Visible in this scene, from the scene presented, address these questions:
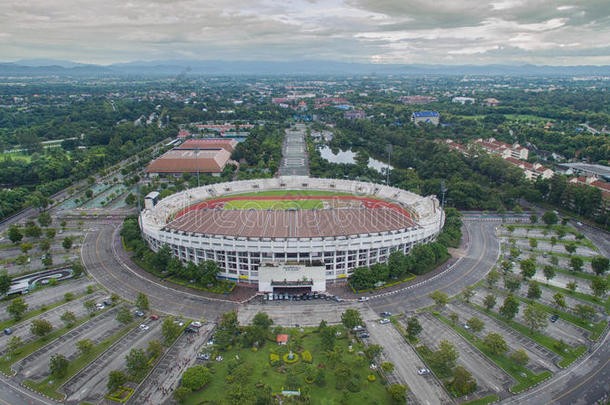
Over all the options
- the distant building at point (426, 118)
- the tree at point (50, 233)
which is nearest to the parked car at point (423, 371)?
the tree at point (50, 233)

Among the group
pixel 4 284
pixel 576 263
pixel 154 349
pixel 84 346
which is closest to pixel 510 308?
pixel 576 263

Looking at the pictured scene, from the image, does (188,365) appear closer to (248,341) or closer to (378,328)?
(248,341)

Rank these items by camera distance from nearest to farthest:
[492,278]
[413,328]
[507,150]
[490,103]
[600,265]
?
1. [413,328]
2. [492,278]
3. [600,265]
4. [507,150]
5. [490,103]

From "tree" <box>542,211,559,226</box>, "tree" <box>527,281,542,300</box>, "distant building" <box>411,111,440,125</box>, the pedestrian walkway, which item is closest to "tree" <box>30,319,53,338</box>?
"tree" <box>527,281,542,300</box>

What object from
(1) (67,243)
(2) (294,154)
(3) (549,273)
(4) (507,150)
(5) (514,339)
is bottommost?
(5) (514,339)

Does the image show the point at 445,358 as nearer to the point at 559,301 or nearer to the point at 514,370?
the point at 514,370

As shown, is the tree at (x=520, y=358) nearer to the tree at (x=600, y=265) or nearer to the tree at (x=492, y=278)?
the tree at (x=492, y=278)

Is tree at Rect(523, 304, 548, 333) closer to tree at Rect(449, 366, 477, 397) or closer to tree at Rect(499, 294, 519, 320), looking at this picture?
tree at Rect(499, 294, 519, 320)
